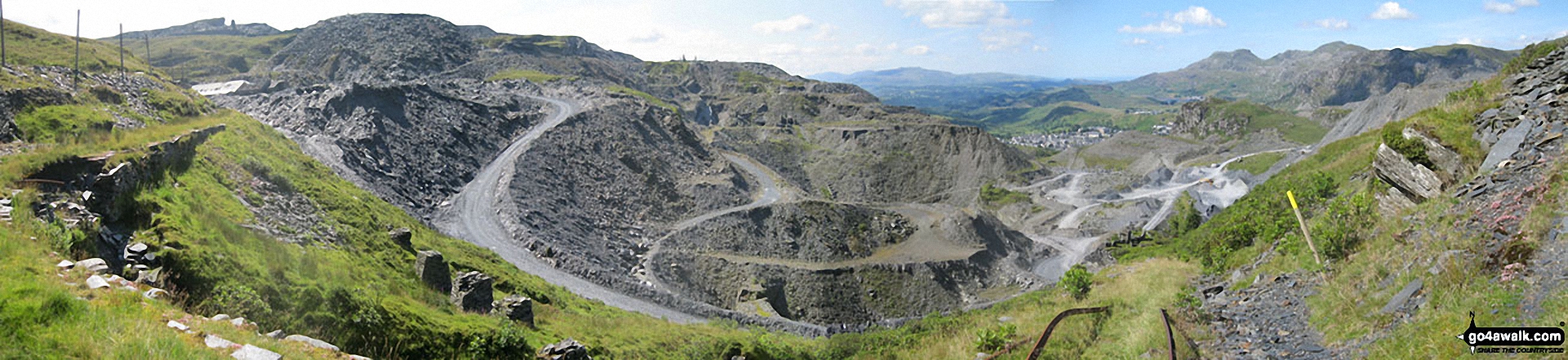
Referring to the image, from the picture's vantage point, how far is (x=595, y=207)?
5350 cm

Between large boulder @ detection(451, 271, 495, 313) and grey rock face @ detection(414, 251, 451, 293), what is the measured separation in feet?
3.69

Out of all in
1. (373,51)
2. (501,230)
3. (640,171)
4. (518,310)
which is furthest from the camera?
(373,51)

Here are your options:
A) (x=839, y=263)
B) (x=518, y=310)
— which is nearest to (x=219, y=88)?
(x=839, y=263)

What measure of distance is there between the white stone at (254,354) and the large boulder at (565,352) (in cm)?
527

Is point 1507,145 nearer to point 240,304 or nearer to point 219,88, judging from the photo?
point 240,304

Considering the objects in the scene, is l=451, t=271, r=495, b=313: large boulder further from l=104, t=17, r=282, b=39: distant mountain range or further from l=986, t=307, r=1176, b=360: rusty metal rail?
l=104, t=17, r=282, b=39: distant mountain range

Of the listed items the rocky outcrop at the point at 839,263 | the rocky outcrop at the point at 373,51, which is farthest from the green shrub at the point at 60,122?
the rocky outcrop at the point at 373,51

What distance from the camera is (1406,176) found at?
52.7 ft

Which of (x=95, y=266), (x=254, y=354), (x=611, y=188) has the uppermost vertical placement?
(x=95, y=266)

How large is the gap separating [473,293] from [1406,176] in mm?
22416

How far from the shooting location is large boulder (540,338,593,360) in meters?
13.0

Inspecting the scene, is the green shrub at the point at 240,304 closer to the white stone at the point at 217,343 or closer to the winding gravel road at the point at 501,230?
the white stone at the point at 217,343

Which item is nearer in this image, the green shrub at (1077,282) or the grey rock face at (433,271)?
the green shrub at (1077,282)

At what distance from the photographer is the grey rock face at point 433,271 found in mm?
20047
